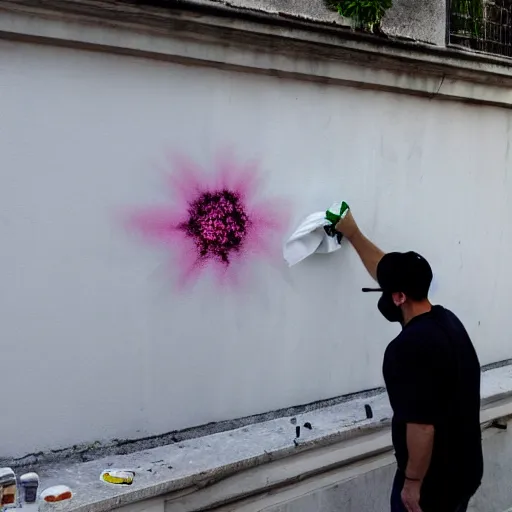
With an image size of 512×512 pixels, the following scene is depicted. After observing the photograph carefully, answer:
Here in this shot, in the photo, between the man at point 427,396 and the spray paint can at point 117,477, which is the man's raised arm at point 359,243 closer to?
the man at point 427,396

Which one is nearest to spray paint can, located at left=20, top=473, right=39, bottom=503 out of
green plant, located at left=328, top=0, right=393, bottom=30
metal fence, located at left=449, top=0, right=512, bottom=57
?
green plant, located at left=328, top=0, right=393, bottom=30

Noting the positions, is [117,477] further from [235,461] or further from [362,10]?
[362,10]

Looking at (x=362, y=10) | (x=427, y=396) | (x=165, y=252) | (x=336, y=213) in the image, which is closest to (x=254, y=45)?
(x=362, y=10)

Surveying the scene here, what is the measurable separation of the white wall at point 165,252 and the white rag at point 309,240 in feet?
0.38

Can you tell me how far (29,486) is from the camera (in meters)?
2.78

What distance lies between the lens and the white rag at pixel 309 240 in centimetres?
380

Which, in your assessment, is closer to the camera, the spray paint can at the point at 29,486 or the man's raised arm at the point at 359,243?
the spray paint can at the point at 29,486

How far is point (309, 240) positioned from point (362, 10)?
1.36 metres

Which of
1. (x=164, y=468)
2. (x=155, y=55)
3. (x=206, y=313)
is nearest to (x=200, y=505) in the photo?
(x=164, y=468)

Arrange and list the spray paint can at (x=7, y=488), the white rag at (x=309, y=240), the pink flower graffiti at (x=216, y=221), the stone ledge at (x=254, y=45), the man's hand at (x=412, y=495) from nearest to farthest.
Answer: the spray paint can at (x=7, y=488)
the stone ledge at (x=254, y=45)
the man's hand at (x=412, y=495)
the pink flower graffiti at (x=216, y=221)
the white rag at (x=309, y=240)

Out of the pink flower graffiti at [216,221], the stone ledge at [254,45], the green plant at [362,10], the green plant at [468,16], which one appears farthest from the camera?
the green plant at [468,16]

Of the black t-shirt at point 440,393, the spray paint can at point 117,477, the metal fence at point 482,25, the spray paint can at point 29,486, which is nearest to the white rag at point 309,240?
the black t-shirt at point 440,393

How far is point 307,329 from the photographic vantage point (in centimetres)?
405

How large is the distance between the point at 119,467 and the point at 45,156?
55.7 inches
